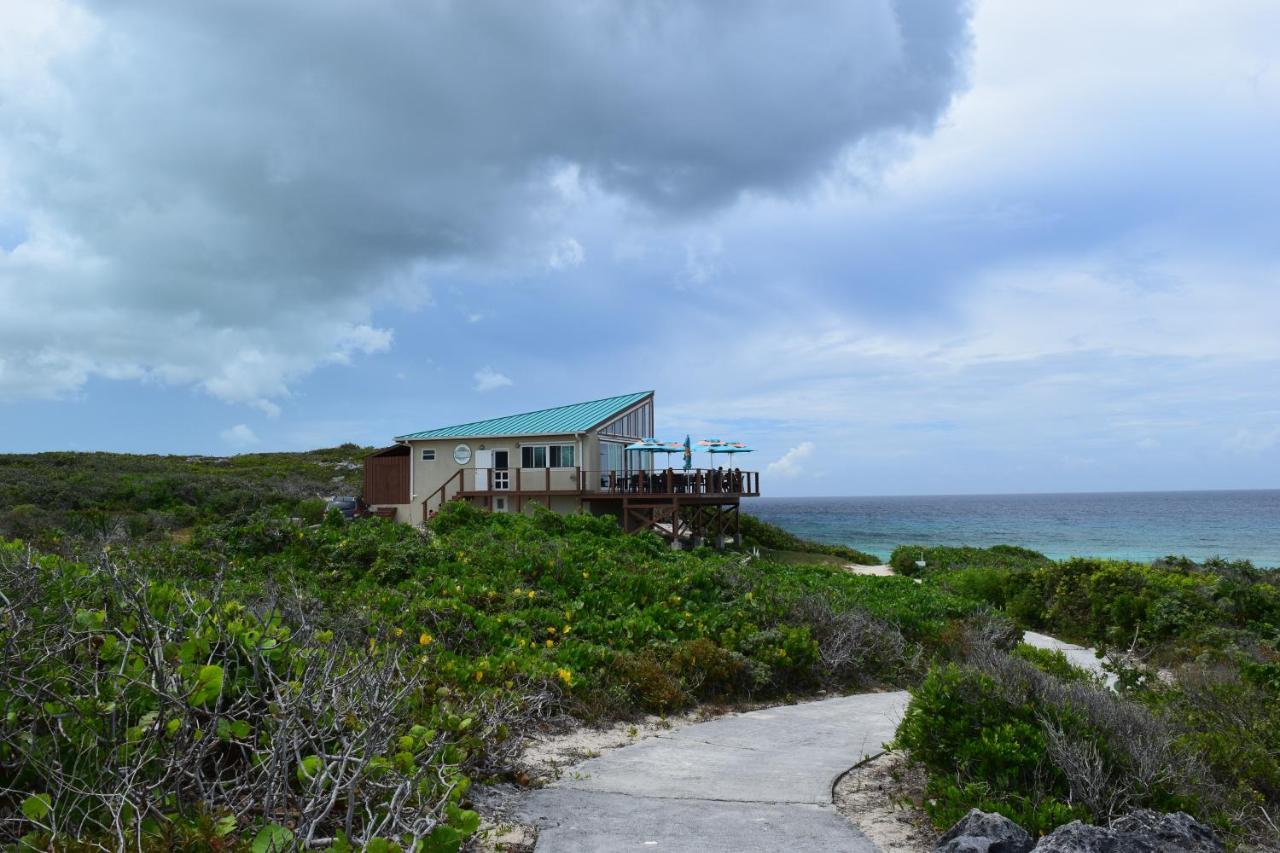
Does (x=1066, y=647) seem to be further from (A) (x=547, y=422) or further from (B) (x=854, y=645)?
(A) (x=547, y=422)

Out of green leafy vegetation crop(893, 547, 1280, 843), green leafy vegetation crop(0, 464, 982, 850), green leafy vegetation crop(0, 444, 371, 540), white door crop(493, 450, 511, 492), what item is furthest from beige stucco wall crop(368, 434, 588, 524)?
green leafy vegetation crop(893, 547, 1280, 843)

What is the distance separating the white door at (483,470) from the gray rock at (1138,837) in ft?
86.2

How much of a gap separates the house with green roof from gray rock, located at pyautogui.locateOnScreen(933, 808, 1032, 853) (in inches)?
933

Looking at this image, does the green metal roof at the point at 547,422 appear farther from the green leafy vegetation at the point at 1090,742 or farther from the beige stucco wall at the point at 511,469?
the green leafy vegetation at the point at 1090,742

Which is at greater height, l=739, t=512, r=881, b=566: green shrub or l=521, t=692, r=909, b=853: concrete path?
l=521, t=692, r=909, b=853: concrete path

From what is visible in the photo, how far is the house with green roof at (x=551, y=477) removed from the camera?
95.3 ft

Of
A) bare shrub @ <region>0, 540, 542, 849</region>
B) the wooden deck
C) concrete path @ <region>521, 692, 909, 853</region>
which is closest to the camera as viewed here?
bare shrub @ <region>0, 540, 542, 849</region>

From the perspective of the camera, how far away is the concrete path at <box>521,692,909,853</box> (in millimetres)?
4646

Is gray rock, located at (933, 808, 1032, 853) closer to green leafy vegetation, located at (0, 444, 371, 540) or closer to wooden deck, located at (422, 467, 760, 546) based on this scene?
green leafy vegetation, located at (0, 444, 371, 540)

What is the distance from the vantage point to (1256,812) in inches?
221

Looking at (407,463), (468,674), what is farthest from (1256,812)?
(407,463)

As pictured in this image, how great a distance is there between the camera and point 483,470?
3000cm

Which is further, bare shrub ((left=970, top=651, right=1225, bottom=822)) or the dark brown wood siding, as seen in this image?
the dark brown wood siding

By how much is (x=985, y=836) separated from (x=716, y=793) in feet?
5.64
